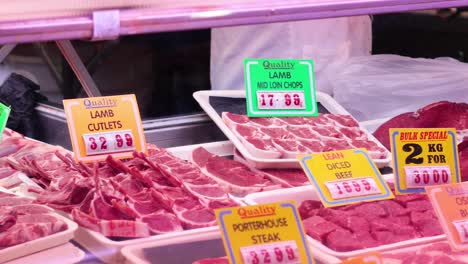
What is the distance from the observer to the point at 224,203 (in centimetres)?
222

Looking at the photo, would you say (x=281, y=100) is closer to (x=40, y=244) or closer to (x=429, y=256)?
(x=429, y=256)

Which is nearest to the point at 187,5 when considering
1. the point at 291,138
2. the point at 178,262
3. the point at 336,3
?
the point at 336,3

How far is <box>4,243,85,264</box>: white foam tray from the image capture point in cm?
189

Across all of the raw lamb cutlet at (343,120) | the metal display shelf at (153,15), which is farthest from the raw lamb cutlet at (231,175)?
the metal display shelf at (153,15)

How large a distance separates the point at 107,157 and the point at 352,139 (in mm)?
967

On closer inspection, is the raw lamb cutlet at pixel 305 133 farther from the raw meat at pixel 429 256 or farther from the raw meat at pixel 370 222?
the raw meat at pixel 429 256

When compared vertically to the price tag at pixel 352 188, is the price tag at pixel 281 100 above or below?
above

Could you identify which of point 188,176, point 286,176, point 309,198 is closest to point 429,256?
point 309,198

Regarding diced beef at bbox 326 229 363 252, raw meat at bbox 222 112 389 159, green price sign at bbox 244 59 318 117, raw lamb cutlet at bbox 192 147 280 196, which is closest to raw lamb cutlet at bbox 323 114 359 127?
Answer: raw meat at bbox 222 112 389 159

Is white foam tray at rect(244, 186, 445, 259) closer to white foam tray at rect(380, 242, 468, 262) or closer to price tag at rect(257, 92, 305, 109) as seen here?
white foam tray at rect(380, 242, 468, 262)

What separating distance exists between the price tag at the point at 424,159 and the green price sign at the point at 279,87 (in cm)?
60

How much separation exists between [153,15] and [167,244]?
702 millimetres

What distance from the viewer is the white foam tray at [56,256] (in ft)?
6.19

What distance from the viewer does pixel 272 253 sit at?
5.60 feet
